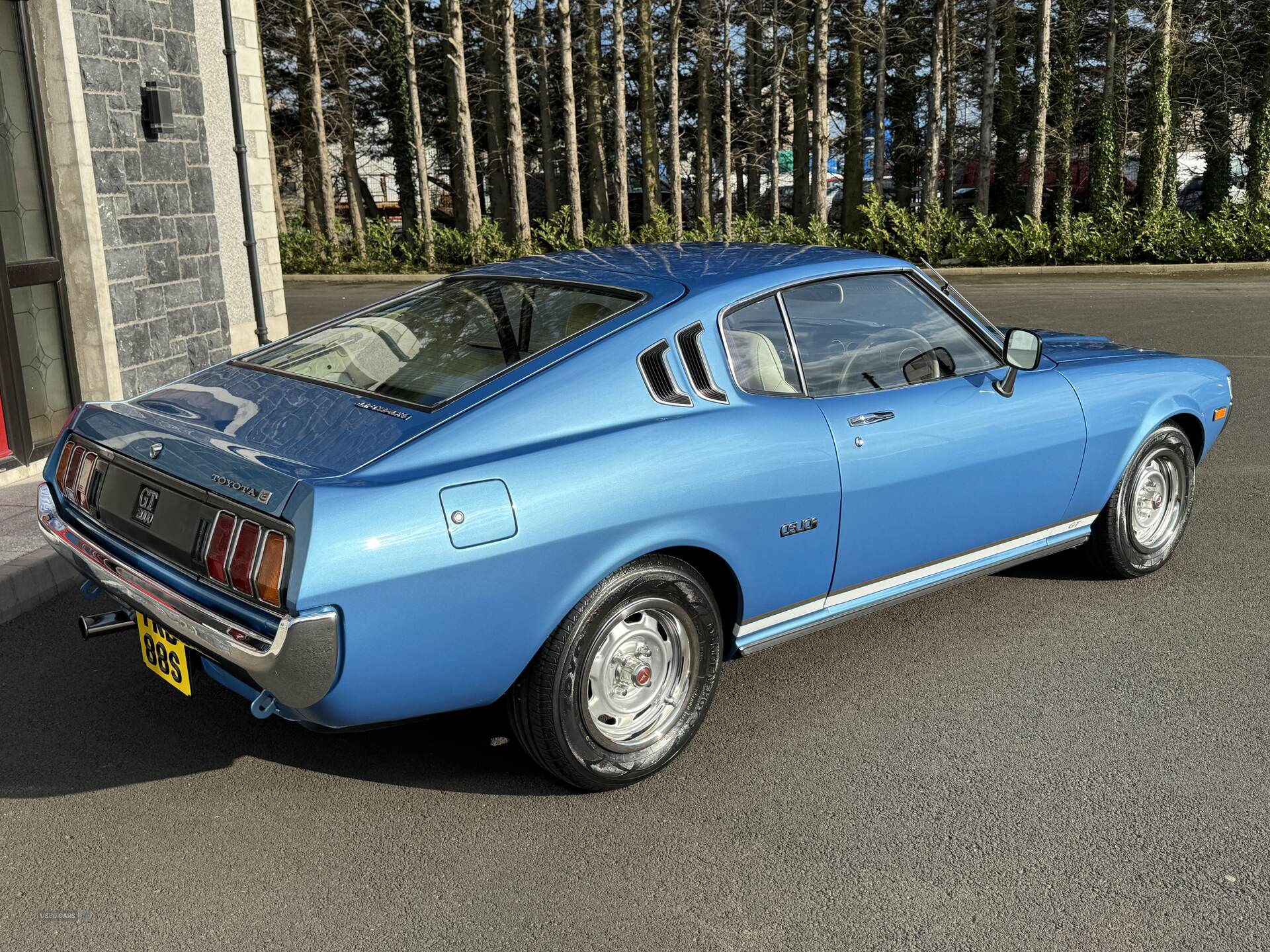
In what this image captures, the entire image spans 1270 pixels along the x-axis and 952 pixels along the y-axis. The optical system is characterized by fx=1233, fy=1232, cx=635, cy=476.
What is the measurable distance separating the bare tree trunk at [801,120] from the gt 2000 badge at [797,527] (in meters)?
25.7

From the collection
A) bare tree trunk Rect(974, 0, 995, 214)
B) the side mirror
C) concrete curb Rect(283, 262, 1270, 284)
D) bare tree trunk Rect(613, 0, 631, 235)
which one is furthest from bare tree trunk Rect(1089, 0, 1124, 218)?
the side mirror

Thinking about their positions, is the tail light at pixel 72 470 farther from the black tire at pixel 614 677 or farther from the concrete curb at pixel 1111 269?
the concrete curb at pixel 1111 269

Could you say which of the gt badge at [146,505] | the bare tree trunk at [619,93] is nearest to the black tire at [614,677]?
the gt badge at [146,505]

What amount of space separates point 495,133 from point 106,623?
111ft

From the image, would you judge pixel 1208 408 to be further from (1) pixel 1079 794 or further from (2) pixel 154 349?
(2) pixel 154 349

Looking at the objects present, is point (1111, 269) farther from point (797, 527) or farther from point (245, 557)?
point (245, 557)

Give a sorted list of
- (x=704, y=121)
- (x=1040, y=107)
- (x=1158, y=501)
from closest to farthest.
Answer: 1. (x=1158, y=501)
2. (x=1040, y=107)
3. (x=704, y=121)

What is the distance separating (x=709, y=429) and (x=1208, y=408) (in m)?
2.84

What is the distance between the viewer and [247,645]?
302 cm

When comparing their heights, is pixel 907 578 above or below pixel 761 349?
below

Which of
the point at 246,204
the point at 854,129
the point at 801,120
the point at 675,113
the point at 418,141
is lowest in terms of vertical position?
the point at 246,204

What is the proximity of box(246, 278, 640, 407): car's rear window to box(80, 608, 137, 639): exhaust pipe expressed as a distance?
0.92 metres

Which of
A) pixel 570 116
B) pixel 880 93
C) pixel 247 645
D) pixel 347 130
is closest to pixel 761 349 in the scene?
pixel 247 645

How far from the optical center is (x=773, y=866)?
3.17 meters
